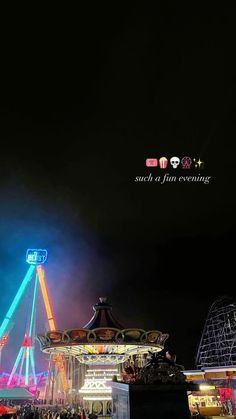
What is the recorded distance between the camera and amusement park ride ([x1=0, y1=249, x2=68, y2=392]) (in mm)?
42625

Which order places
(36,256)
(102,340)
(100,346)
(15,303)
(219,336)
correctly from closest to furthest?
(102,340) → (100,346) → (15,303) → (36,256) → (219,336)

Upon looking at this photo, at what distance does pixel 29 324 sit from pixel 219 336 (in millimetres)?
27213

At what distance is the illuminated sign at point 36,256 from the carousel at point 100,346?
90.7ft

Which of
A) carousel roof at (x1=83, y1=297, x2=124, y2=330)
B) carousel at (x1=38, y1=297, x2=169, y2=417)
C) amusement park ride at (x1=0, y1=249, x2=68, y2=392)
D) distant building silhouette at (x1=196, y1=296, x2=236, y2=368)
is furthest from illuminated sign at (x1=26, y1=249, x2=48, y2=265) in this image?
carousel roof at (x1=83, y1=297, x2=124, y2=330)

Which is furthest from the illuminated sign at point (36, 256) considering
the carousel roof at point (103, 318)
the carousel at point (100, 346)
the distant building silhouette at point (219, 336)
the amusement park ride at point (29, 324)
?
the carousel roof at point (103, 318)

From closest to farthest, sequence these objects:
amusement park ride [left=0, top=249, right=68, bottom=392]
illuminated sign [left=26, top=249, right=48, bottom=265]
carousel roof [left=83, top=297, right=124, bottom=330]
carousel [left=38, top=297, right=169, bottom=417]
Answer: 1. carousel [left=38, top=297, right=169, bottom=417]
2. carousel roof [left=83, top=297, right=124, bottom=330]
3. amusement park ride [left=0, top=249, right=68, bottom=392]
4. illuminated sign [left=26, top=249, right=48, bottom=265]

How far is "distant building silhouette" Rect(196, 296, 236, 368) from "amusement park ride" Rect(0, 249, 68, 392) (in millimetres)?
A: 24128

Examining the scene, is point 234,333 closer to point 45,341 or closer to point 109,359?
A: point 109,359

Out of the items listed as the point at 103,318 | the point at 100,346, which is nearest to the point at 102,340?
the point at 100,346

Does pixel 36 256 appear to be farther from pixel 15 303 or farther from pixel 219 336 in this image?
pixel 219 336

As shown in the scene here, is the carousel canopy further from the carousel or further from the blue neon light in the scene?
the blue neon light

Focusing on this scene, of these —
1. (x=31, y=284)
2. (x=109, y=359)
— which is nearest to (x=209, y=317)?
(x=31, y=284)

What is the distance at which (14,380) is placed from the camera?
140 feet

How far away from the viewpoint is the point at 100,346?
21109 mm
